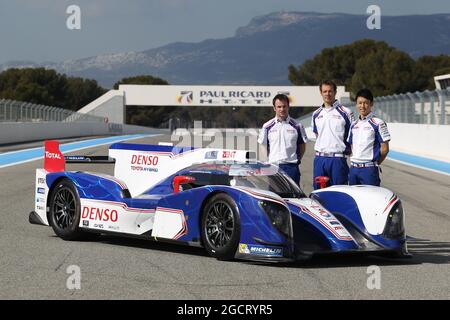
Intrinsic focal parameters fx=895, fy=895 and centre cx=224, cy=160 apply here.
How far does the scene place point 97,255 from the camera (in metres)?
8.67

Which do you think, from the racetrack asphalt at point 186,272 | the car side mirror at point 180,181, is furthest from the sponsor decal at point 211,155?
the racetrack asphalt at point 186,272

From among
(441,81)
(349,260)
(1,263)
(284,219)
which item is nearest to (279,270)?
(284,219)

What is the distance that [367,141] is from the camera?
9625 mm

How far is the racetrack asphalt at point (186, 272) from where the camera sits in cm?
670

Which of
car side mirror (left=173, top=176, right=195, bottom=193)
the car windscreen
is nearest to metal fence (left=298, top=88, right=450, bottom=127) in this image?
the car windscreen

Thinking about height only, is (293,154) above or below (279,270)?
above

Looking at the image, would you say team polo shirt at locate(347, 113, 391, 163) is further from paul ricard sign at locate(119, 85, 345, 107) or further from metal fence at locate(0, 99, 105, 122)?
paul ricard sign at locate(119, 85, 345, 107)

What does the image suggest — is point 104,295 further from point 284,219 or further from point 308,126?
point 308,126

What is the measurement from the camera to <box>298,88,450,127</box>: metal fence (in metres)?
27.3

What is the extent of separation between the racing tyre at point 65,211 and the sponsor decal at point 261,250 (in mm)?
2372

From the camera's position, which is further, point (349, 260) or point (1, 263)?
point (349, 260)

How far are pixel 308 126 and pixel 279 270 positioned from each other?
58625 millimetres

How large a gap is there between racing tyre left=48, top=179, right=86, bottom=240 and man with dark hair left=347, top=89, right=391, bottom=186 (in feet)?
10.0

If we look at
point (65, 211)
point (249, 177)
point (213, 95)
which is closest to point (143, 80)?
point (213, 95)
